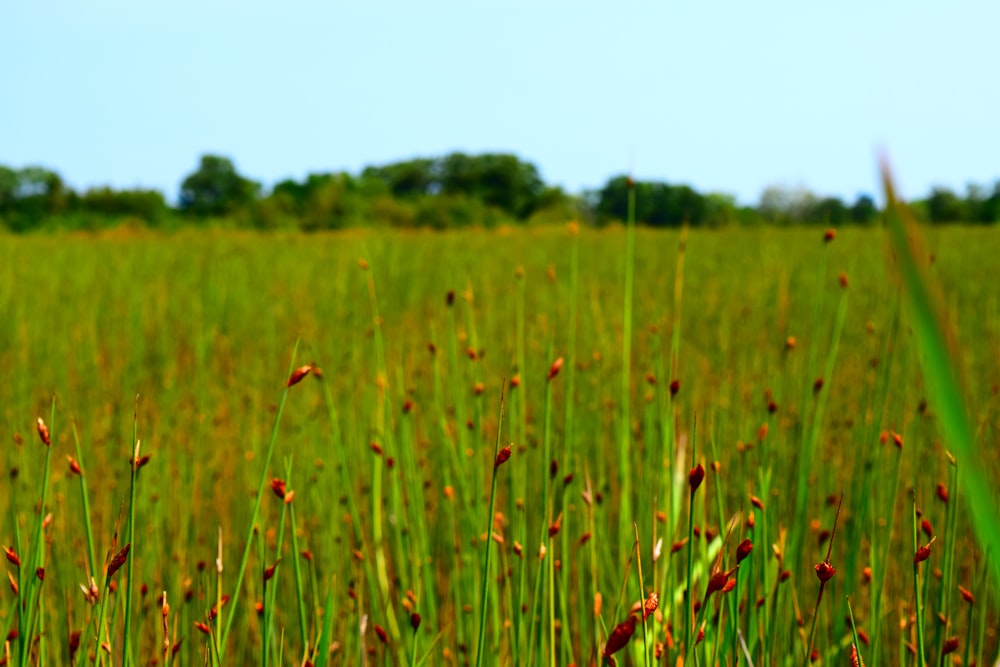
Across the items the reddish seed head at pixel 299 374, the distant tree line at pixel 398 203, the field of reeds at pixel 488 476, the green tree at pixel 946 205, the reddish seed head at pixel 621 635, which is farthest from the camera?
the green tree at pixel 946 205

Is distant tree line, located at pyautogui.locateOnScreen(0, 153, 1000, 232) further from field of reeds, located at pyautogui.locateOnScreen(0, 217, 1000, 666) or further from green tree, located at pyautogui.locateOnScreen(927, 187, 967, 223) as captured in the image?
field of reeds, located at pyautogui.locateOnScreen(0, 217, 1000, 666)

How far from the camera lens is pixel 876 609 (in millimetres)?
1025

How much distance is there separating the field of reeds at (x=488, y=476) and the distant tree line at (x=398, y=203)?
16.9ft

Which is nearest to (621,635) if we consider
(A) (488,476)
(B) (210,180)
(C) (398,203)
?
(A) (488,476)

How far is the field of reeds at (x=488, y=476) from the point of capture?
88cm

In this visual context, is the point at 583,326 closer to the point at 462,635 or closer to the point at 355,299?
the point at 355,299

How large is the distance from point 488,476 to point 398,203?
14627 millimetres

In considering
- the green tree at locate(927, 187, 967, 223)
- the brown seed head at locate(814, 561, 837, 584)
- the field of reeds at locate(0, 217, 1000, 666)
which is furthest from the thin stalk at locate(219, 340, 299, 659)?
the green tree at locate(927, 187, 967, 223)

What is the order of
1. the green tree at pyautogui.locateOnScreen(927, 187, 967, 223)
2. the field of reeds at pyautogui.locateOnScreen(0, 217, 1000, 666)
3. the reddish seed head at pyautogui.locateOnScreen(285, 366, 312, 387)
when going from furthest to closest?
the green tree at pyautogui.locateOnScreen(927, 187, 967, 223) < the field of reeds at pyautogui.locateOnScreen(0, 217, 1000, 666) < the reddish seed head at pyautogui.locateOnScreen(285, 366, 312, 387)

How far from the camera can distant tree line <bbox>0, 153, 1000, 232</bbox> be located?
45.5 feet

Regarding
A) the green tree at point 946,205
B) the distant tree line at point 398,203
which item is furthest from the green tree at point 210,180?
the green tree at point 946,205

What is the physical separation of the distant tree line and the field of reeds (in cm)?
516

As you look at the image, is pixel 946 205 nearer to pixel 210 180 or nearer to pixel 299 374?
pixel 210 180

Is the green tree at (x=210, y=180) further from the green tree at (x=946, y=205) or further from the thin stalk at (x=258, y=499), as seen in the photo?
the thin stalk at (x=258, y=499)
